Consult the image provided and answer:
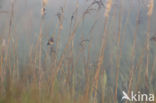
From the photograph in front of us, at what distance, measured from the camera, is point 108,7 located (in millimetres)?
1347

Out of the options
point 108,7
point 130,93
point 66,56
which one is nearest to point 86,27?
point 66,56

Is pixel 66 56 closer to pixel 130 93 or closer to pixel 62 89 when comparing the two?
pixel 62 89

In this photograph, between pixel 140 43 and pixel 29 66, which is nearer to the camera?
pixel 29 66

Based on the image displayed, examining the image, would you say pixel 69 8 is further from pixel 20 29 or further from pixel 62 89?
pixel 62 89

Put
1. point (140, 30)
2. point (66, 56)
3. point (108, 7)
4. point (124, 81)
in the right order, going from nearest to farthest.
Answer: point (108, 7) < point (66, 56) < point (124, 81) < point (140, 30)

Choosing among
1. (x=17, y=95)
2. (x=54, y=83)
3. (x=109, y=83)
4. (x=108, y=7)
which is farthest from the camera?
(x=109, y=83)

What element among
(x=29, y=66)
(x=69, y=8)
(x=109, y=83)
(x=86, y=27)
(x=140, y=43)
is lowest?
(x=109, y=83)

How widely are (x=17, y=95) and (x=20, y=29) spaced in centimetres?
211

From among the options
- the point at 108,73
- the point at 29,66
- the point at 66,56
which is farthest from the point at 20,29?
the point at 29,66

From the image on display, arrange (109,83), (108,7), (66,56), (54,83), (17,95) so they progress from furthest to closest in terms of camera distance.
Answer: (109,83), (66,56), (54,83), (108,7), (17,95)

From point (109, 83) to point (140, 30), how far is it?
85cm

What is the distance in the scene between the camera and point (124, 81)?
2.48 metres

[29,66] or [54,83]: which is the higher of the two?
[29,66]

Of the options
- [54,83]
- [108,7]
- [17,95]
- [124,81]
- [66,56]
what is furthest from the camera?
[124,81]
